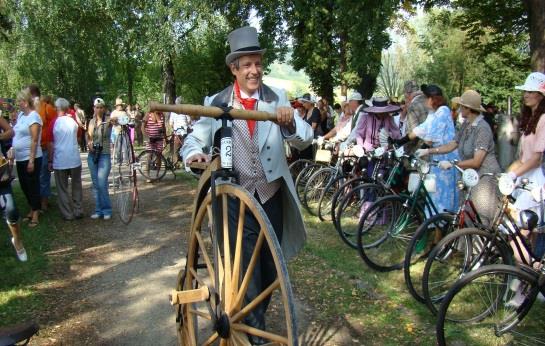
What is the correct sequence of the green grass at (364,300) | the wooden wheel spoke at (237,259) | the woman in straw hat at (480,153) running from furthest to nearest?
1. the woman in straw hat at (480,153)
2. the green grass at (364,300)
3. the wooden wheel spoke at (237,259)

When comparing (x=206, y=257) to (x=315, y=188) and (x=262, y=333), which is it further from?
(x=315, y=188)

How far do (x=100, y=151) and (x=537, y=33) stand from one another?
8.84 m

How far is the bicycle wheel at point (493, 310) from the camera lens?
3.59m

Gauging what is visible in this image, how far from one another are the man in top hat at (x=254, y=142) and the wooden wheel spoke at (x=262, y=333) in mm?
464

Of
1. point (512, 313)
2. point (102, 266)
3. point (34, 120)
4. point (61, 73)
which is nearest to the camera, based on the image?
point (512, 313)

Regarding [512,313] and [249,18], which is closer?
[512,313]

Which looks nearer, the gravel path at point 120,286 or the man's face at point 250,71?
the man's face at point 250,71

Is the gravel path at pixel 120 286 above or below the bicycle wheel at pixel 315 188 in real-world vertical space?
below

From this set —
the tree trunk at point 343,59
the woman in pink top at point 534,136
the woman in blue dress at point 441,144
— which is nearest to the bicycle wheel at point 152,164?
the woman in blue dress at point 441,144

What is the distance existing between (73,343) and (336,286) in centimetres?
268

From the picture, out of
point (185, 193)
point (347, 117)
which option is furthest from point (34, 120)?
point (347, 117)

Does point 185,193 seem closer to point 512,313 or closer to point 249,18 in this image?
point 512,313

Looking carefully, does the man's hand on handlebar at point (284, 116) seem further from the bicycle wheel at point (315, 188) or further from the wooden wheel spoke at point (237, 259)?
the bicycle wheel at point (315, 188)

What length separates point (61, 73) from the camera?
30.7m
